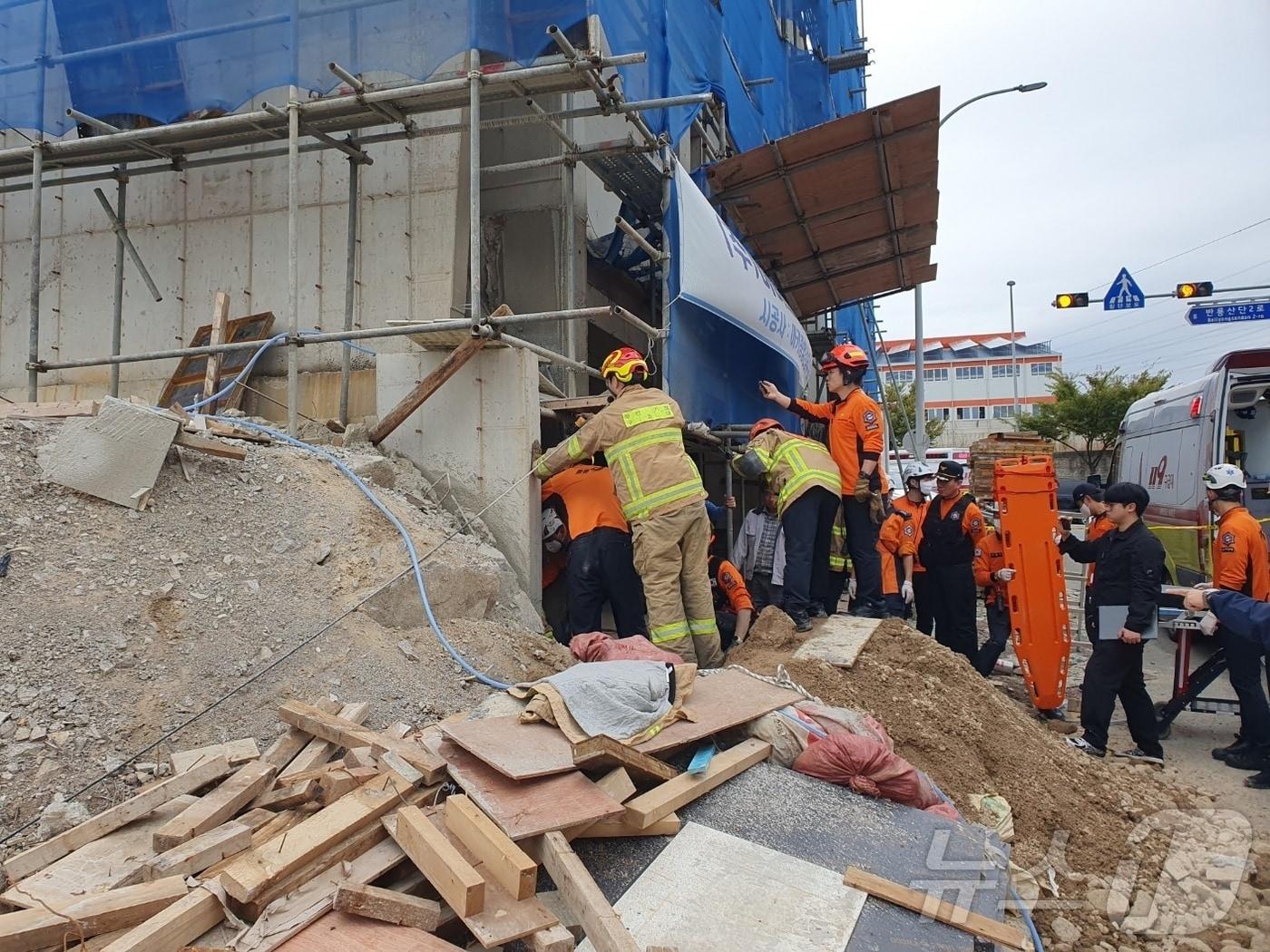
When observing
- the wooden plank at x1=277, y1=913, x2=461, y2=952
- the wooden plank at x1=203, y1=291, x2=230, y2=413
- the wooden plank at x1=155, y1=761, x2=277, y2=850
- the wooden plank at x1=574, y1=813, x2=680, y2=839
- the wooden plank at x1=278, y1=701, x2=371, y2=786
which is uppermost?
the wooden plank at x1=203, y1=291, x2=230, y2=413

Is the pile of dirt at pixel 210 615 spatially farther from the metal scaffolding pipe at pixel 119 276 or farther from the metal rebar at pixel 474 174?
the metal scaffolding pipe at pixel 119 276

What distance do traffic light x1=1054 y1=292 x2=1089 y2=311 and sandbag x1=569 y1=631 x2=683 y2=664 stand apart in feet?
52.9

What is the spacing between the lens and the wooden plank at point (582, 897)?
221cm

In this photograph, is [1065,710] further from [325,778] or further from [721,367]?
[325,778]

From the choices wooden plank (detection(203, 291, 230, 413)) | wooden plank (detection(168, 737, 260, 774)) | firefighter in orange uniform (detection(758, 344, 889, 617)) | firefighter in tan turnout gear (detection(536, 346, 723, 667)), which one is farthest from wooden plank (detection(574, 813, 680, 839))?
wooden plank (detection(203, 291, 230, 413))

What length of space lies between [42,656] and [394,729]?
4.66 ft

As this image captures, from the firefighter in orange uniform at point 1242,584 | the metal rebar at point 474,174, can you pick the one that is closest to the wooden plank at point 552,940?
the metal rebar at point 474,174

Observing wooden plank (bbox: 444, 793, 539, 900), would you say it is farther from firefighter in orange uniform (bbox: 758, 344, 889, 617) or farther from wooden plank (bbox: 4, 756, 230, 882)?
firefighter in orange uniform (bbox: 758, 344, 889, 617)

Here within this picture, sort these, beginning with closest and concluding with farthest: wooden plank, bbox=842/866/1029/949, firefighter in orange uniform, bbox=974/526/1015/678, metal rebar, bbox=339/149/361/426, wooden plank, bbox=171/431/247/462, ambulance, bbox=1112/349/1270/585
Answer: wooden plank, bbox=842/866/1029/949, wooden plank, bbox=171/431/247/462, metal rebar, bbox=339/149/361/426, firefighter in orange uniform, bbox=974/526/1015/678, ambulance, bbox=1112/349/1270/585

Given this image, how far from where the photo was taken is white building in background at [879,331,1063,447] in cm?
5569

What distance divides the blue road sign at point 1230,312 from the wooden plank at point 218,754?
20.4m

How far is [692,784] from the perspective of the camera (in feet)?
10.1

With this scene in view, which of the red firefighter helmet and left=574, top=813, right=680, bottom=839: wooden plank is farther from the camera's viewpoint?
the red firefighter helmet

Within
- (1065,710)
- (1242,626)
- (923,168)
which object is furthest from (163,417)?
(923,168)
